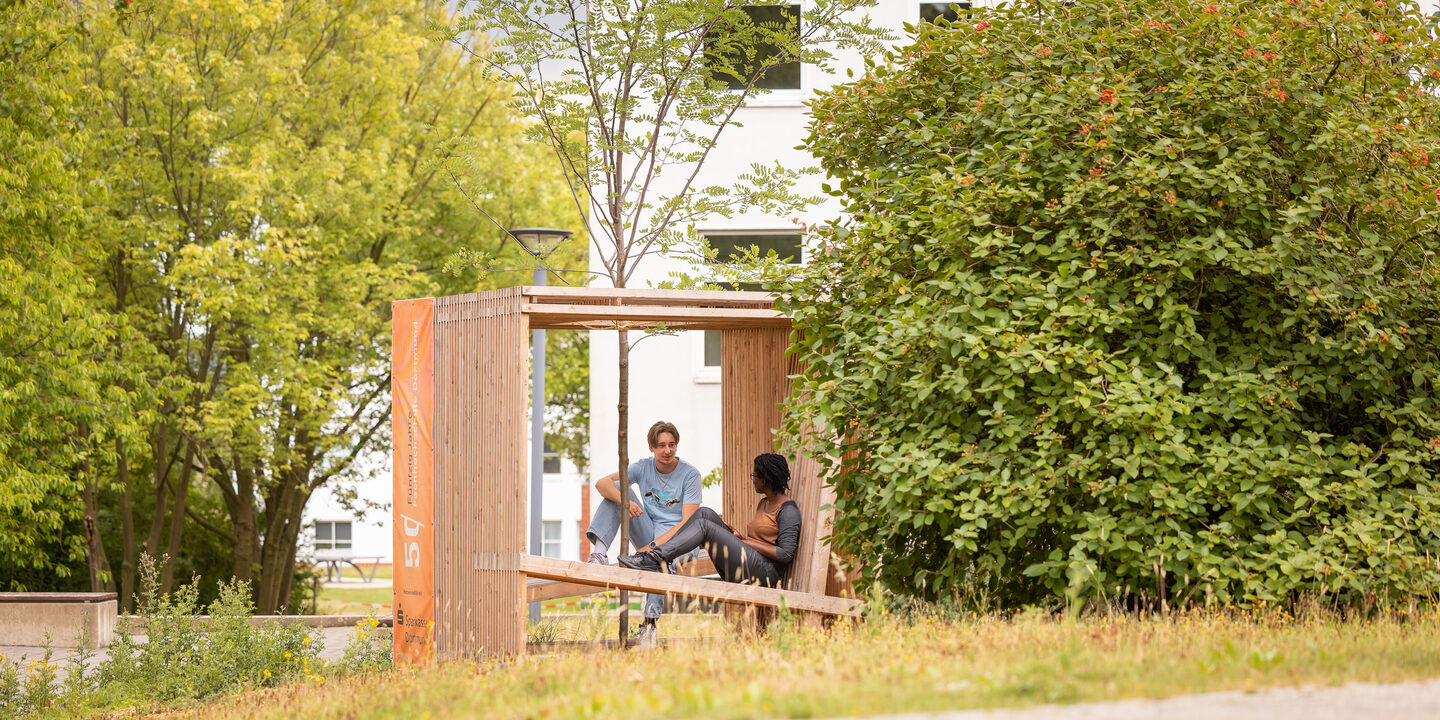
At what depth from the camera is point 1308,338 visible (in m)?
6.23

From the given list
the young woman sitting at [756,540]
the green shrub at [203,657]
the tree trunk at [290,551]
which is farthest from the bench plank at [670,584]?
the tree trunk at [290,551]

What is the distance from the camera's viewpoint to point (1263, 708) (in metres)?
3.69

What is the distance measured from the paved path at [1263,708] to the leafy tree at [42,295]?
11.4 meters

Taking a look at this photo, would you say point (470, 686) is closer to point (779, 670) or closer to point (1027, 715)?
point (779, 670)

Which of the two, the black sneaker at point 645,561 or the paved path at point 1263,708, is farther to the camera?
the black sneaker at point 645,561

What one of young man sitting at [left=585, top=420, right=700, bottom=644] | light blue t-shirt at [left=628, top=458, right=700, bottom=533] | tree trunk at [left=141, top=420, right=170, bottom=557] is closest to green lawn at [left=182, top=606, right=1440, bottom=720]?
young man sitting at [left=585, top=420, right=700, bottom=644]

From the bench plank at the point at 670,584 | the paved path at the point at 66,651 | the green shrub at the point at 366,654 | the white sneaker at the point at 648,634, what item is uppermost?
the bench plank at the point at 670,584

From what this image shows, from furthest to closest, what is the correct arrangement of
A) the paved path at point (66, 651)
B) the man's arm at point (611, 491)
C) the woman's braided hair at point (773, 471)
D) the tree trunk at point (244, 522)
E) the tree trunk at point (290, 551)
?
the tree trunk at point (290, 551), the tree trunk at point (244, 522), the paved path at point (66, 651), the man's arm at point (611, 491), the woman's braided hair at point (773, 471)

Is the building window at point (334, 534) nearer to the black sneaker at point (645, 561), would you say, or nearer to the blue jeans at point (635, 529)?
the blue jeans at point (635, 529)

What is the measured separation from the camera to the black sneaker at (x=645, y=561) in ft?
25.9

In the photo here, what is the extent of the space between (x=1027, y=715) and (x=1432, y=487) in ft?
12.4

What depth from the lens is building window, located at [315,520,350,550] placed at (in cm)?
5072

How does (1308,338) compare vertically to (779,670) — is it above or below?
above

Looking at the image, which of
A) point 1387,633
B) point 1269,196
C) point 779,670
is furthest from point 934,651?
point 1269,196
